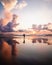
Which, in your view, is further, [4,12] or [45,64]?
[4,12]

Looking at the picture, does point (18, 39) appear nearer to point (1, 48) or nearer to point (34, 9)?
point (1, 48)

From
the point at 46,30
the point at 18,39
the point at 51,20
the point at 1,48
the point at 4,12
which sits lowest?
the point at 1,48

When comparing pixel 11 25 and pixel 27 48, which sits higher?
pixel 11 25

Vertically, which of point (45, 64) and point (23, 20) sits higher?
point (23, 20)

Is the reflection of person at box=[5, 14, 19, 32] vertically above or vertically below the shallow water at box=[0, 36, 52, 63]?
above

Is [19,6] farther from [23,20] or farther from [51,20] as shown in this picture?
[51,20]

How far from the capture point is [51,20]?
5.07 feet

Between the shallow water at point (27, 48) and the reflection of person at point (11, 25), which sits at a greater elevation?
the reflection of person at point (11, 25)

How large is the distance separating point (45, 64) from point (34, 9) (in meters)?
0.71

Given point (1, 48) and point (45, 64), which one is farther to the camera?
point (1, 48)

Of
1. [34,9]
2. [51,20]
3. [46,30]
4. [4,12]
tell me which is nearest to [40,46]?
[46,30]

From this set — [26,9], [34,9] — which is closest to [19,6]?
[26,9]

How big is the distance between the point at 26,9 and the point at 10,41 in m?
0.47

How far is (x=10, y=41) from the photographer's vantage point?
156 centimetres
